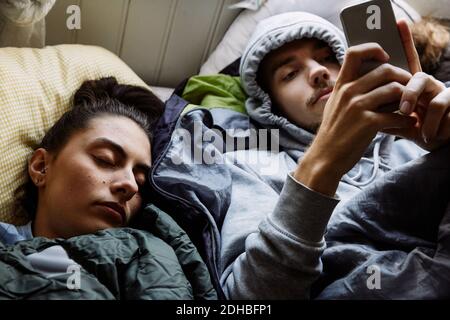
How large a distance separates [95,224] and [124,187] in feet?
0.27

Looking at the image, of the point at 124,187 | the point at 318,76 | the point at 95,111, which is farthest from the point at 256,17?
the point at 124,187

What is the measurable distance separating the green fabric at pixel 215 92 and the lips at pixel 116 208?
500 mm

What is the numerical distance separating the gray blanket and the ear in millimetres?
569

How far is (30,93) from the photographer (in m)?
0.99

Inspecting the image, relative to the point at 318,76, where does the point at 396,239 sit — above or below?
below

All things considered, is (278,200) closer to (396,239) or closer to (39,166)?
(396,239)

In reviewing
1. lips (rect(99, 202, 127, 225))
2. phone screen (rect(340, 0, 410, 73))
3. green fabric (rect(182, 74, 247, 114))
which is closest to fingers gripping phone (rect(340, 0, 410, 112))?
phone screen (rect(340, 0, 410, 73))

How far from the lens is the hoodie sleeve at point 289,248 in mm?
684

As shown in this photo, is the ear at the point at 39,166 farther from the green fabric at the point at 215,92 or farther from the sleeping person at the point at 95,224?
the green fabric at the point at 215,92

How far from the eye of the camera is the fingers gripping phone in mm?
690

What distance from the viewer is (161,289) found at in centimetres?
68

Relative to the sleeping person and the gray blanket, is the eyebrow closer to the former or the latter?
the sleeping person

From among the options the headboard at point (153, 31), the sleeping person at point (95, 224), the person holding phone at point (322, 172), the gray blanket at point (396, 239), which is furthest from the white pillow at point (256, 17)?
the gray blanket at point (396, 239)
